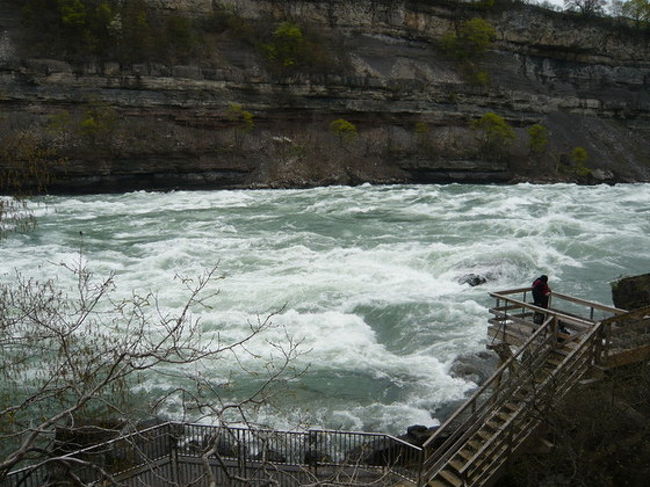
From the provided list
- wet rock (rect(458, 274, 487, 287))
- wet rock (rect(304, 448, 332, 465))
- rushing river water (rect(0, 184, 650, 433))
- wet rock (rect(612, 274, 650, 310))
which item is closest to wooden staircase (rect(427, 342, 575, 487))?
wet rock (rect(304, 448, 332, 465))

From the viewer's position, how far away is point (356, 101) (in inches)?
2172

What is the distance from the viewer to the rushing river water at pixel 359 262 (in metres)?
12.9

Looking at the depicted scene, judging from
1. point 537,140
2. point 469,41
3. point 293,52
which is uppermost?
point 469,41

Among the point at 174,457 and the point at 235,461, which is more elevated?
the point at 174,457

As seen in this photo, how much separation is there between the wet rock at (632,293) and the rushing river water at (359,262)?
12.0ft

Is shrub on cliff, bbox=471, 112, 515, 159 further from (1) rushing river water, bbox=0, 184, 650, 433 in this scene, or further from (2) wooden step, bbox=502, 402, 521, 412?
(2) wooden step, bbox=502, 402, 521, 412

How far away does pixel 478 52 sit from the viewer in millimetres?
65688

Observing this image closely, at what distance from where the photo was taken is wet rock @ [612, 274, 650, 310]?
43.0 feet

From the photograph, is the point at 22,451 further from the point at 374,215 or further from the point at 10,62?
the point at 10,62

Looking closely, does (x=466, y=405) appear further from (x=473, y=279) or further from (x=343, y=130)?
(x=343, y=130)

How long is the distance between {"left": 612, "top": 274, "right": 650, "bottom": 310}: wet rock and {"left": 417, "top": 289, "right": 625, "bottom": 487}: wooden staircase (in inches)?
191

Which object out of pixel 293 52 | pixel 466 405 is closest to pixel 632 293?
pixel 466 405

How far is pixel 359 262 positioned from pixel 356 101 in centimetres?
3667

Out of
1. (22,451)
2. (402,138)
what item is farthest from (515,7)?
→ (22,451)
